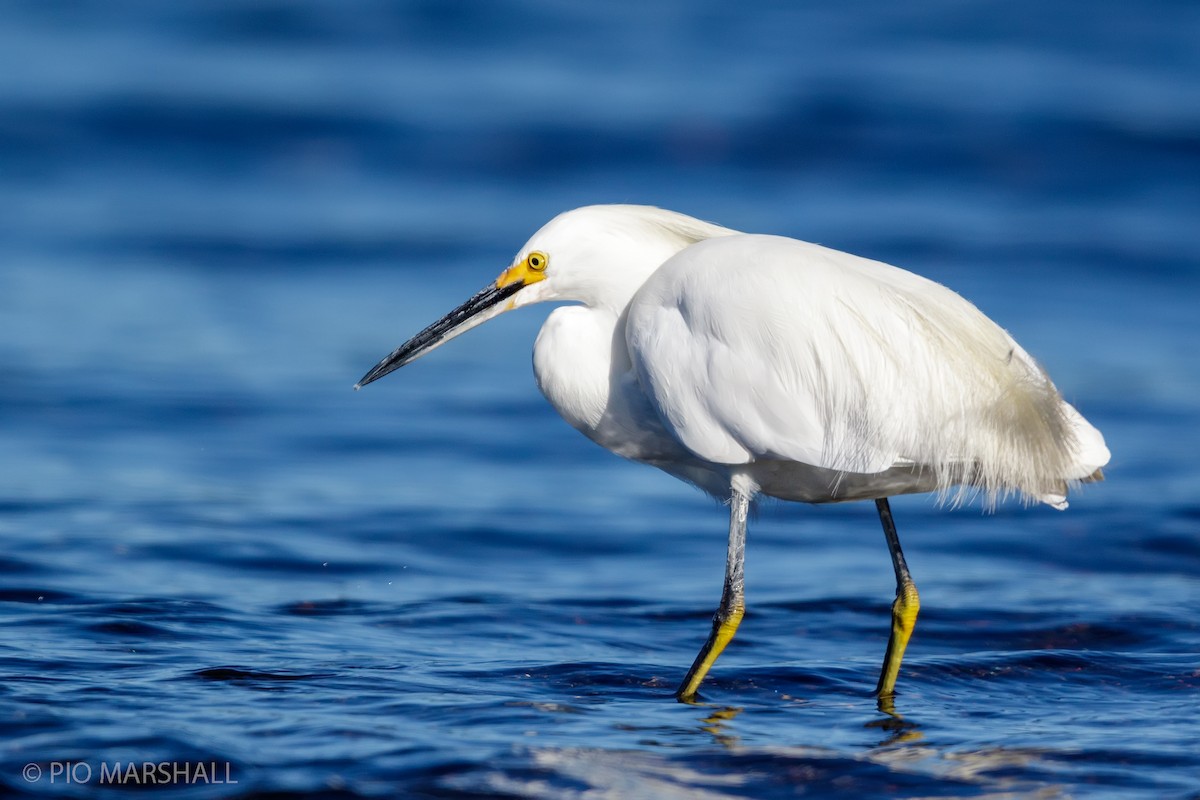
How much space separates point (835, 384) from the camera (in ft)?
14.9

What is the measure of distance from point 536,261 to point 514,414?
4.46 metres

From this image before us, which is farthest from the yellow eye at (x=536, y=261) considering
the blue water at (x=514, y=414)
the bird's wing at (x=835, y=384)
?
A: the blue water at (x=514, y=414)

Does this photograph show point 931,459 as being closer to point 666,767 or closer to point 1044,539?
point 666,767

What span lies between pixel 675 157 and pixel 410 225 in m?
2.96

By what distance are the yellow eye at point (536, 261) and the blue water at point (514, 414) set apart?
4.25 feet

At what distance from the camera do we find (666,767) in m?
4.04

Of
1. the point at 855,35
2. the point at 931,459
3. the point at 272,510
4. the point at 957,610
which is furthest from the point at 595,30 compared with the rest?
the point at 931,459

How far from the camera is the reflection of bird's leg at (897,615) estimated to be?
4.91m

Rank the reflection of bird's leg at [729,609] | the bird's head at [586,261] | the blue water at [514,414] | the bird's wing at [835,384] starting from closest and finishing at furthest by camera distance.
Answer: the blue water at [514,414] < the bird's wing at [835,384] < the reflection of bird's leg at [729,609] < the bird's head at [586,261]

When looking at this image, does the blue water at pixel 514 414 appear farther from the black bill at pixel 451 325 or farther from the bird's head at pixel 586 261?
the bird's head at pixel 586 261

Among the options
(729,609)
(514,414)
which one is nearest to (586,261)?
(729,609)

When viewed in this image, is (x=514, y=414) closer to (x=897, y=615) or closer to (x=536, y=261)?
(x=536, y=261)

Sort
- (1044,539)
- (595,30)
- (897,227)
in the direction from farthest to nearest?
(595,30), (897,227), (1044,539)

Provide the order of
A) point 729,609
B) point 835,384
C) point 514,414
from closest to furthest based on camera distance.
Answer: point 835,384 → point 729,609 → point 514,414
